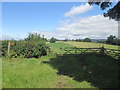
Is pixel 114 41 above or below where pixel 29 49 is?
above

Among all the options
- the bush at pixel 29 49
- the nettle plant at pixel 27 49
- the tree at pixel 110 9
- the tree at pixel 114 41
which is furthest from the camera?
the tree at pixel 114 41

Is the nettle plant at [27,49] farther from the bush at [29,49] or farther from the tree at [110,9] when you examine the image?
the tree at [110,9]

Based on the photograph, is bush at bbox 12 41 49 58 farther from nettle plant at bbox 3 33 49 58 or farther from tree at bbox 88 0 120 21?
tree at bbox 88 0 120 21

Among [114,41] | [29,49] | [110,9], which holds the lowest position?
[29,49]

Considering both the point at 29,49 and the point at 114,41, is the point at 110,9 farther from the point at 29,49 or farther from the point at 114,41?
the point at 114,41

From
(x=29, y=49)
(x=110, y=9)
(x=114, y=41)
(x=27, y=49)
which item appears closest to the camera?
(x=110, y=9)

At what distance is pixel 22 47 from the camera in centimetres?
1286

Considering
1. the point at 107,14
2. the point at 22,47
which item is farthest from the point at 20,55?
the point at 107,14

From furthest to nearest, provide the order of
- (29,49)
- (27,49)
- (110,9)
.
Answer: (29,49)
(27,49)
(110,9)

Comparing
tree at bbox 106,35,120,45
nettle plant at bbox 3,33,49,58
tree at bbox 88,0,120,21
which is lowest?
nettle plant at bbox 3,33,49,58

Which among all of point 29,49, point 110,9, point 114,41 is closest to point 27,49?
point 29,49

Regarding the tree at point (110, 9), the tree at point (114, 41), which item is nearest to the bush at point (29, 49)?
the tree at point (110, 9)

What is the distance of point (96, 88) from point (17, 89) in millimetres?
3157

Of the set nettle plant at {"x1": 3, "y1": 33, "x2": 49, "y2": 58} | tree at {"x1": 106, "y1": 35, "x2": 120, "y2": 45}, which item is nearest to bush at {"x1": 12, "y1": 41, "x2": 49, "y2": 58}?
nettle plant at {"x1": 3, "y1": 33, "x2": 49, "y2": 58}
